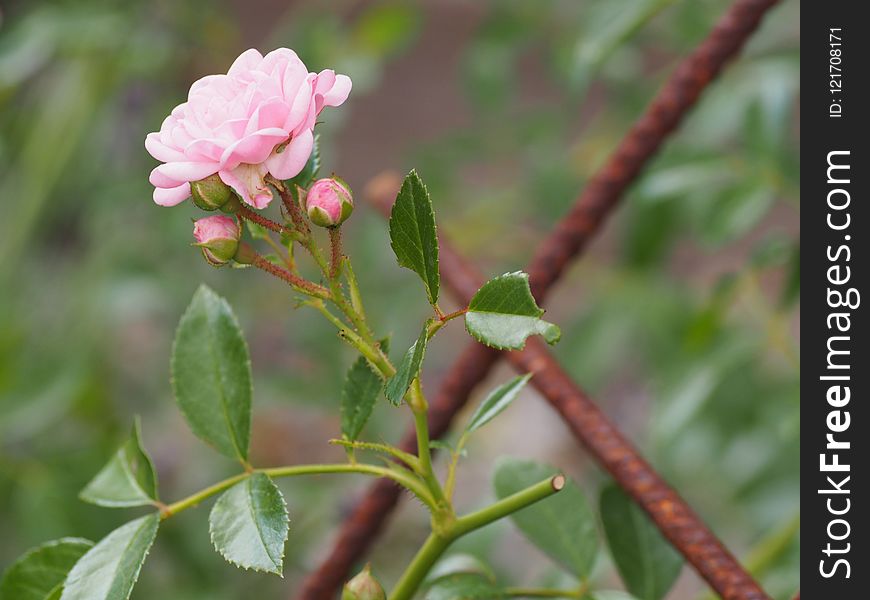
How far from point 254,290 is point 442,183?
206 millimetres

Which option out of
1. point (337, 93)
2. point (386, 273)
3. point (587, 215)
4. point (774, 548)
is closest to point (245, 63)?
point (337, 93)

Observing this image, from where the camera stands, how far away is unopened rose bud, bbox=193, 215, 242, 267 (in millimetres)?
209

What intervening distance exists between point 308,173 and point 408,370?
60 mm

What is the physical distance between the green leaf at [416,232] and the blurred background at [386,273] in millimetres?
180

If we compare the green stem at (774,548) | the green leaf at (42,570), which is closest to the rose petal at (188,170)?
the green leaf at (42,570)

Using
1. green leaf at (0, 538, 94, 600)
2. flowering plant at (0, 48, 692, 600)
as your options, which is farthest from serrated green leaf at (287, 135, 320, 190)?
green leaf at (0, 538, 94, 600)

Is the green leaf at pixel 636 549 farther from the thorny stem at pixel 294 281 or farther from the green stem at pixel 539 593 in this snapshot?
the thorny stem at pixel 294 281

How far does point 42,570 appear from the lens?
25cm

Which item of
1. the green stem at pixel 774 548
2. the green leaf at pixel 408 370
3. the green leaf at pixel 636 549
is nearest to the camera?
the green leaf at pixel 408 370

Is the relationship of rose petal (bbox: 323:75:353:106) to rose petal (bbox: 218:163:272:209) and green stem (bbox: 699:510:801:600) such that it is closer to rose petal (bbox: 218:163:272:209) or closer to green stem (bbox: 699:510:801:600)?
rose petal (bbox: 218:163:272:209)

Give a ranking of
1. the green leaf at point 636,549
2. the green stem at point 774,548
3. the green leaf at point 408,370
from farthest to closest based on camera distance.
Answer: the green stem at point 774,548, the green leaf at point 636,549, the green leaf at point 408,370

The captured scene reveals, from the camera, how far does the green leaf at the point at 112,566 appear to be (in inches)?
8.5
